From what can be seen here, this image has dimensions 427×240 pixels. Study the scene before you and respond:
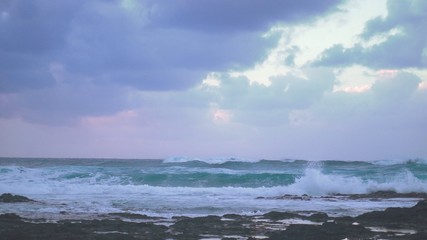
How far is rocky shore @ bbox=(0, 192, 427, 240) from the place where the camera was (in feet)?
33.6

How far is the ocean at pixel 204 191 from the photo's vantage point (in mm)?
17109

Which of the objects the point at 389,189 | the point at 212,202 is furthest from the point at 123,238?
the point at 389,189

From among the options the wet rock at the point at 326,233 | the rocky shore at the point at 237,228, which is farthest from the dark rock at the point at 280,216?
the wet rock at the point at 326,233

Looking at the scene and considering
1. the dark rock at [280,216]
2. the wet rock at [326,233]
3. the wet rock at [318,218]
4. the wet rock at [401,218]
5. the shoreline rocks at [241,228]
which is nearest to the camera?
the wet rock at [326,233]

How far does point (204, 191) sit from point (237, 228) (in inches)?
616

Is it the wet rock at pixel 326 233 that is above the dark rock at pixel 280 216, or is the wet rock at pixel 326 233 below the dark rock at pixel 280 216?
above

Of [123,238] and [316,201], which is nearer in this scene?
[123,238]

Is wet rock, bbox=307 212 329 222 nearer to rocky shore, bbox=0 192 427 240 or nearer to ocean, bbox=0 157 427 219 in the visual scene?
rocky shore, bbox=0 192 427 240

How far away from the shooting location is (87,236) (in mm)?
10148

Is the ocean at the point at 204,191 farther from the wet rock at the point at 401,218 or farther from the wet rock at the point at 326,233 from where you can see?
the wet rock at the point at 326,233

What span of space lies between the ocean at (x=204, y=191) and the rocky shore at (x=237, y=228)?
2.08 meters

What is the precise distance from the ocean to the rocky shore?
208 cm

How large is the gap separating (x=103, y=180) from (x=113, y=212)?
2197cm

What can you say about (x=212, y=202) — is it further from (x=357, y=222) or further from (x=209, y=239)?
(x=209, y=239)
